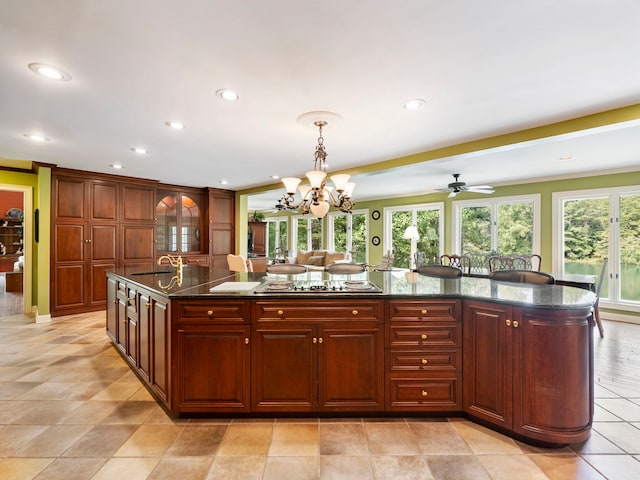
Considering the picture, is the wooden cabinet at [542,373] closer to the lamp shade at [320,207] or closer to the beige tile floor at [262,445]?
the beige tile floor at [262,445]

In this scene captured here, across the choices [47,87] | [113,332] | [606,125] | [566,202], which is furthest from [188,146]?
[566,202]

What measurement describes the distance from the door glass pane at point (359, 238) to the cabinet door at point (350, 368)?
6.97m

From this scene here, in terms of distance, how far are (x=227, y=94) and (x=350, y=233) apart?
731 centimetres

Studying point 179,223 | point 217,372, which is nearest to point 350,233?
point 179,223

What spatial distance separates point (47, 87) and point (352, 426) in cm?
340

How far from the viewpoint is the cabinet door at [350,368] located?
230 cm

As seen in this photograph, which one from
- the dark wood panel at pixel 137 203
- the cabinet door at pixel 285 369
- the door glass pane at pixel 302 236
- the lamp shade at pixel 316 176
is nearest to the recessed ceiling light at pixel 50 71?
the lamp shade at pixel 316 176

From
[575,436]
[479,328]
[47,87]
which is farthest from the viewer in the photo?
[47,87]

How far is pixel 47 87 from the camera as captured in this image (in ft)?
8.04

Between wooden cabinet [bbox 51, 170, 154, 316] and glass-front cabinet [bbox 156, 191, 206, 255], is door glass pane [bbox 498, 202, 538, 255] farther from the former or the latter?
wooden cabinet [bbox 51, 170, 154, 316]

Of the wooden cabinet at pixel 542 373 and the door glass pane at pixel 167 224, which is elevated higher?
the door glass pane at pixel 167 224

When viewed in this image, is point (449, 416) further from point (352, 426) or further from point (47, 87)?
point (47, 87)

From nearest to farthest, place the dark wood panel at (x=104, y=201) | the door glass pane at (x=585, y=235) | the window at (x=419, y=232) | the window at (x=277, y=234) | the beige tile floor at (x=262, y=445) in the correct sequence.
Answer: the beige tile floor at (x=262, y=445) < the door glass pane at (x=585, y=235) < the dark wood panel at (x=104, y=201) < the window at (x=419, y=232) < the window at (x=277, y=234)

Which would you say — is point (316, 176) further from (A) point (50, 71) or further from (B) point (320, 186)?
(A) point (50, 71)
